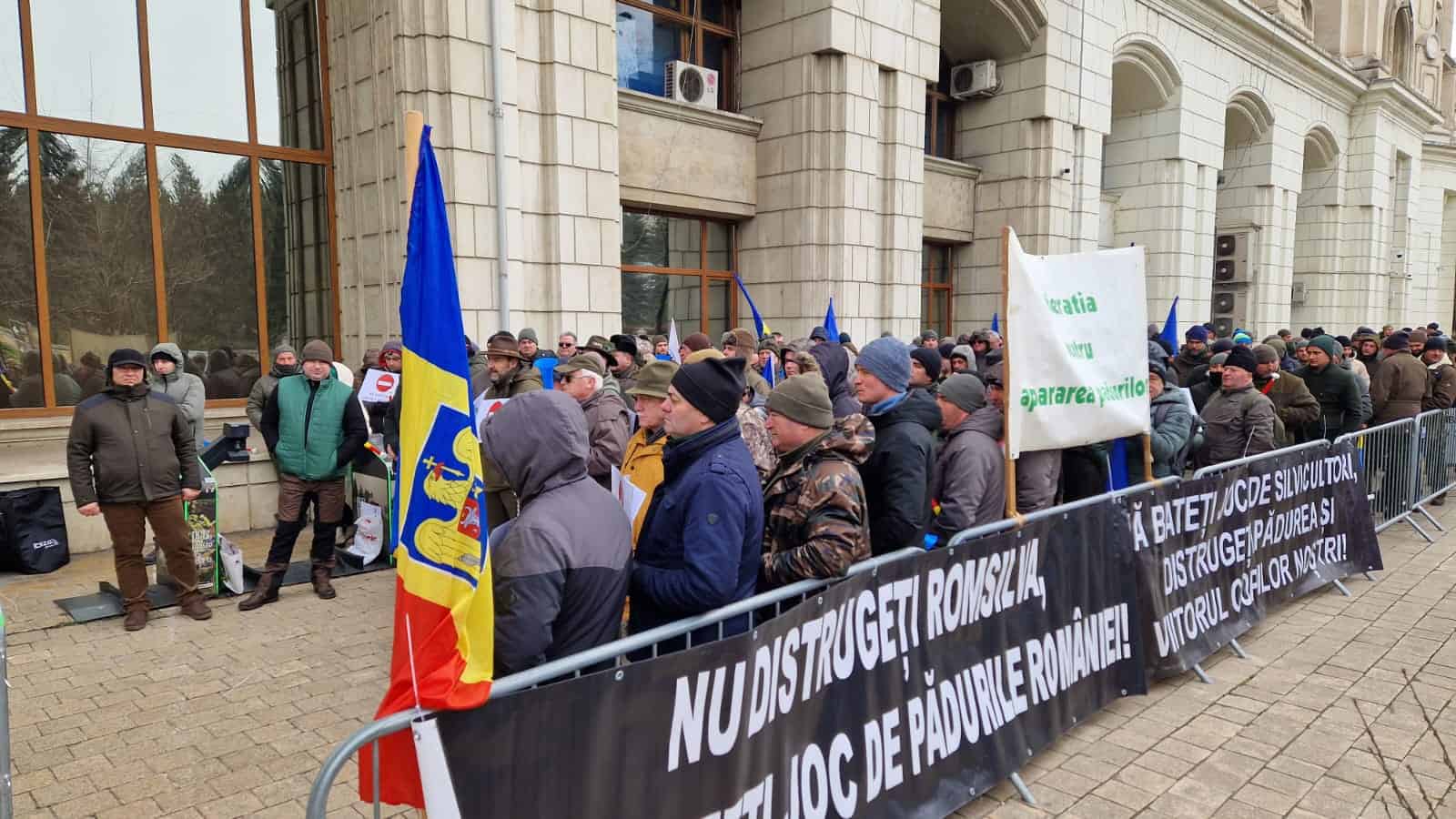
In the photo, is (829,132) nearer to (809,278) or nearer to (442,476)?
(809,278)

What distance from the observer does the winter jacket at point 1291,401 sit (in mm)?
8039

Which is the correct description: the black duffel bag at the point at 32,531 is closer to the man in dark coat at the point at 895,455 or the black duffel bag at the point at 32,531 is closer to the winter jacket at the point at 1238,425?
the man in dark coat at the point at 895,455

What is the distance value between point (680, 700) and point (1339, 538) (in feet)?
21.4

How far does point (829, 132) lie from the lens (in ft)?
44.9

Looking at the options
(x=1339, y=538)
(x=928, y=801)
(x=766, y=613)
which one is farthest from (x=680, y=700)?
(x=1339, y=538)

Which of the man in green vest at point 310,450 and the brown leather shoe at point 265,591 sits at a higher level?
the man in green vest at point 310,450

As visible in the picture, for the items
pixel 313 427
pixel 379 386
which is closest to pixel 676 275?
pixel 379 386

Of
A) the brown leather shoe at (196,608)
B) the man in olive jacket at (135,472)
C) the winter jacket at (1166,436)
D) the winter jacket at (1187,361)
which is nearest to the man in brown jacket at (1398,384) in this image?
the winter jacket at (1187,361)

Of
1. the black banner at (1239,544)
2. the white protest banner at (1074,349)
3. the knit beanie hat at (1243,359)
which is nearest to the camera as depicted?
the white protest banner at (1074,349)

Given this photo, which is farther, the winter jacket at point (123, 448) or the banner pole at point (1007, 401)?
the winter jacket at point (123, 448)

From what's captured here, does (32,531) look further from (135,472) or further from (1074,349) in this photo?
(1074,349)

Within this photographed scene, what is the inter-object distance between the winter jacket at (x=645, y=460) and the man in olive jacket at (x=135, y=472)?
12.4ft

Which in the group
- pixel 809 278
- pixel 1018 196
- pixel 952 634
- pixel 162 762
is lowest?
pixel 162 762

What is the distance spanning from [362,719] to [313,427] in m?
2.62
